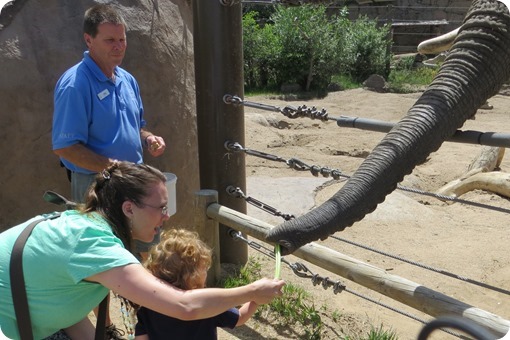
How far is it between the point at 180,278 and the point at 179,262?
51mm

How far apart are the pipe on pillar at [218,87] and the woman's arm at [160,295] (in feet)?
6.80

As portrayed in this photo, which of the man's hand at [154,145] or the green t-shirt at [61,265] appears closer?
the green t-shirt at [61,265]

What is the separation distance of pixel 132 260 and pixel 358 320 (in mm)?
2238

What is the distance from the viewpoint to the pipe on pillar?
3859mm

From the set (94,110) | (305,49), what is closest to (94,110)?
(94,110)

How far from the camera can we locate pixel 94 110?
3074 millimetres

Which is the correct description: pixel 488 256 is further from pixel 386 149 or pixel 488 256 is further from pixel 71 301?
pixel 71 301

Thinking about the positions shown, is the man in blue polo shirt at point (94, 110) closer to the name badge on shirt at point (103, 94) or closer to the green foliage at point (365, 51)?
the name badge on shirt at point (103, 94)

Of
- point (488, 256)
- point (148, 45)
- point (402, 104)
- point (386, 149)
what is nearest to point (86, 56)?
point (148, 45)

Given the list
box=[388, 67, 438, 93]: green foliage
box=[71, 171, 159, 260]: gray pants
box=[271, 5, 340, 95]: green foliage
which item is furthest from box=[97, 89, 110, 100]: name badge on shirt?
box=[388, 67, 438, 93]: green foliage

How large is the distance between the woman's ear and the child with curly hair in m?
0.19

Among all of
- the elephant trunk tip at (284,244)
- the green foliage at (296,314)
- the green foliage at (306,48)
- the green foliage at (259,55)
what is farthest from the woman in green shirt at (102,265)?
the green foliage at (259,55)

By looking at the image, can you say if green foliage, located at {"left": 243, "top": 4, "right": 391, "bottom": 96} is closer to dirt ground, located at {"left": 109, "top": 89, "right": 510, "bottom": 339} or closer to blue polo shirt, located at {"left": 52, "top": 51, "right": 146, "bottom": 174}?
dirt ground, located at {"left": 109, "top": 89, "right": 510, "bottom": 339}

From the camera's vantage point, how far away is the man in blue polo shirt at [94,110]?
3006mm
